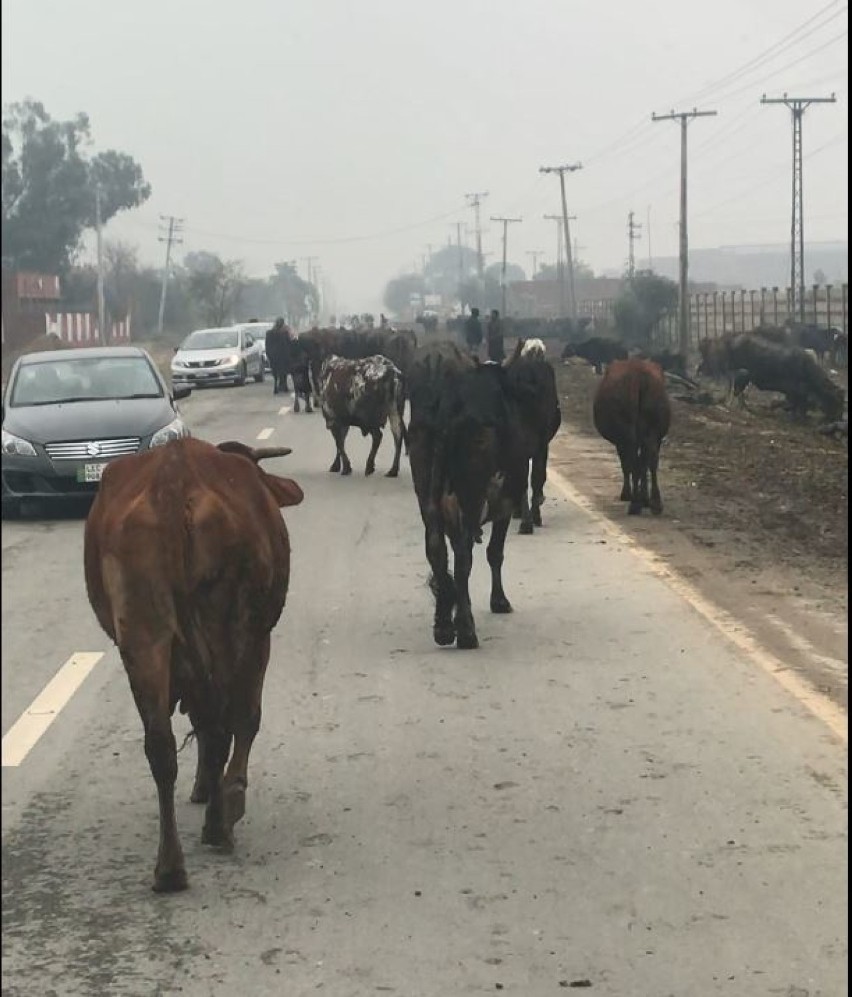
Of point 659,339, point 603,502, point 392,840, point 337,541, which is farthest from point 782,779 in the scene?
point 659,339

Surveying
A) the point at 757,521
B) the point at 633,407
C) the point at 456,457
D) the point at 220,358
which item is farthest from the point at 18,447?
the point at 220,358

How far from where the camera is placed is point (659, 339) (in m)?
61.9

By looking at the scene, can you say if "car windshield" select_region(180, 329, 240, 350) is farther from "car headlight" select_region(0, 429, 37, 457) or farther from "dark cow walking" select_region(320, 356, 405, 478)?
"car headlight" select_region(0, 429, 37, 457)

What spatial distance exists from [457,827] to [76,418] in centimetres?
982

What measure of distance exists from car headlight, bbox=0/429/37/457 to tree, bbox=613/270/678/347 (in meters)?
48.6

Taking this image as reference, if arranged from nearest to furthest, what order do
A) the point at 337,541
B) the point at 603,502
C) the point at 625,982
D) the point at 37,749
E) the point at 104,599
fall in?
the point at 625,982, the point at 104,599, the point at 37,749, the point at 337,541, the point at 603,502

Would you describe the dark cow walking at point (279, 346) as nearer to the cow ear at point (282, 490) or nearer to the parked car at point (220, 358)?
the parked car at point (220, 358)

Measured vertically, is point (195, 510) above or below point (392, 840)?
above

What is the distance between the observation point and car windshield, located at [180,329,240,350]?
114ft

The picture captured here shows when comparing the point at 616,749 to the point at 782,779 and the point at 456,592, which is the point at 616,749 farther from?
the point at 456,592

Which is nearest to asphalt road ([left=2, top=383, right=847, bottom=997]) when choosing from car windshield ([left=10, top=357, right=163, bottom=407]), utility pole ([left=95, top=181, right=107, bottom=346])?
utility pole ([left=95, top=181, right=107, bottom=346])

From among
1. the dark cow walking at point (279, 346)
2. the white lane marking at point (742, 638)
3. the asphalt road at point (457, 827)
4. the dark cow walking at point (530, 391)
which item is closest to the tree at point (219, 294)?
the dark cow walking at point (279, 346)

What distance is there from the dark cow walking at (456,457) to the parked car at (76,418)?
5.48 meters

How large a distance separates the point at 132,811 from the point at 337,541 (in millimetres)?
7700
